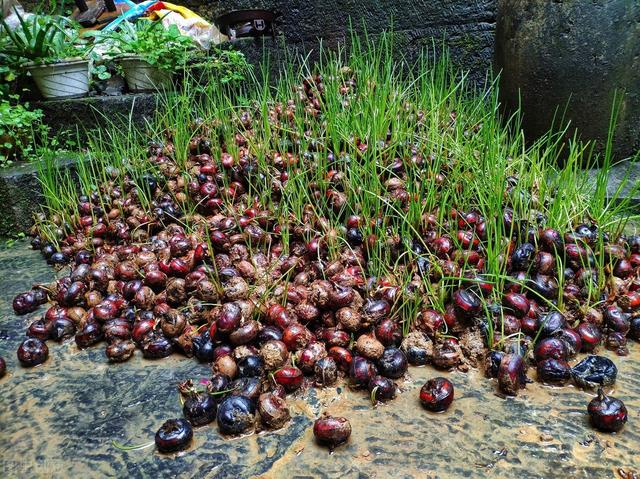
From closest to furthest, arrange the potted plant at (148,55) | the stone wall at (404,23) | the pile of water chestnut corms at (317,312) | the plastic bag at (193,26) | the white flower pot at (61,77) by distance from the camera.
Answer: the pile of water chestnut corms at (317,312)
the white flower pot at (61,77)
the potted plant at (148,55)
the stone wall at (404,23)
the plastic bag at (193,26)

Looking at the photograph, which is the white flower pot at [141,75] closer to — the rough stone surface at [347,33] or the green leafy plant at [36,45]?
the rough stone surface at [347,33]

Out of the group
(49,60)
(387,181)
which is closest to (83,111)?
(49,60)

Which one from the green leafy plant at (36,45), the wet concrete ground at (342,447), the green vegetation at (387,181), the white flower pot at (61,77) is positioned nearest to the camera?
the wet concrete ground at (342,447)

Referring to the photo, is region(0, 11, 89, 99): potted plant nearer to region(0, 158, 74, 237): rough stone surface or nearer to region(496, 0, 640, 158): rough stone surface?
region(0, 158, 74, 237): rough stone surface

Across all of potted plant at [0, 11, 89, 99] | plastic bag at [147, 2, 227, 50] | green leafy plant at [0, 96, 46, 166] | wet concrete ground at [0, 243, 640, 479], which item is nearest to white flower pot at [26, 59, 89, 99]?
potted plant at [0, 11, 89, 99]

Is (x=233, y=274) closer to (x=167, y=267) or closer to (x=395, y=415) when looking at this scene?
(x=167, y=267)

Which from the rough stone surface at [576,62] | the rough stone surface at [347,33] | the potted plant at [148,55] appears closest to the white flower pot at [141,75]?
the potted plant at [148,55]
